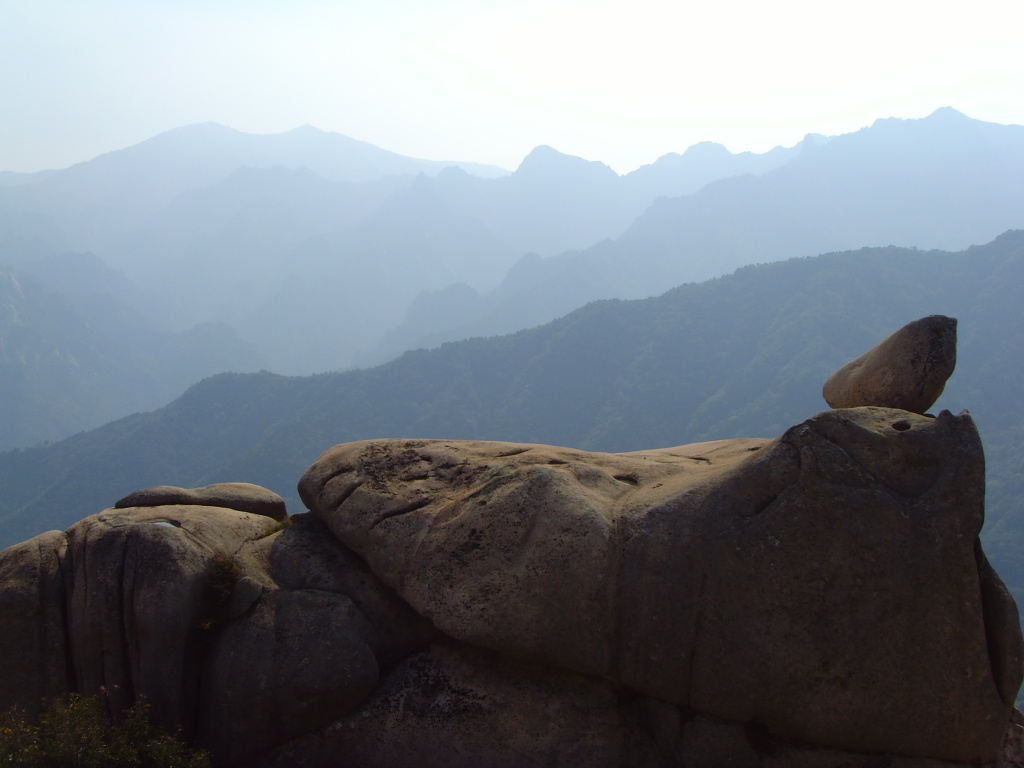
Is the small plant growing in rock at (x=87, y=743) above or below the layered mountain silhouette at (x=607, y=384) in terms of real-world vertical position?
→ above

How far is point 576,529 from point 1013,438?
97.4m

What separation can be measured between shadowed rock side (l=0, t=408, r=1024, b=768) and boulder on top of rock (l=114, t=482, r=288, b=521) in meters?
0.89

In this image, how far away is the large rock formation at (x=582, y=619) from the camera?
8.67 metres

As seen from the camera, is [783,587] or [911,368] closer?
[783,587]

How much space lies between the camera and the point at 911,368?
10.8 m

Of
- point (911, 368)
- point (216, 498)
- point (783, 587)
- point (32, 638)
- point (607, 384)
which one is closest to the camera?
point (783, 587)

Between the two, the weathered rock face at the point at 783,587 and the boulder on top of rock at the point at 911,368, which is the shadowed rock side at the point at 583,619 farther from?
the boulder on top of rock at the point at 911,368

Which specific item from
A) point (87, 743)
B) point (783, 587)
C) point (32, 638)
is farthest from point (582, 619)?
point (32, 638)

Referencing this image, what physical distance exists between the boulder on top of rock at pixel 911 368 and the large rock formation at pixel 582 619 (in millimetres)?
1418

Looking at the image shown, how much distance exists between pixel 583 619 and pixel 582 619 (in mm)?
14

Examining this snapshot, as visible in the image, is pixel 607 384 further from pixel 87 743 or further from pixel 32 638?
pixel 87 743

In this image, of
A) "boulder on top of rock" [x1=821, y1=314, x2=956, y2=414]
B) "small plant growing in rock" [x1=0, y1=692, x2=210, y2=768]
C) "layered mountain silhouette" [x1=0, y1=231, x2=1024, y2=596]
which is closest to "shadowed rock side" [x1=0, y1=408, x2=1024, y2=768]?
"small plant growing in rock" [x1=0, y1=692, x2=210, y2=768]

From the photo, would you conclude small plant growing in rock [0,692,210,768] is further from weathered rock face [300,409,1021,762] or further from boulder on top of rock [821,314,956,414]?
boulder on top of rock [821,314,956,414]

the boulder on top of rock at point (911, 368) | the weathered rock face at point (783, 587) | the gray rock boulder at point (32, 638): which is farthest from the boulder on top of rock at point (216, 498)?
the boulder on top of rock at point (911, 368)
